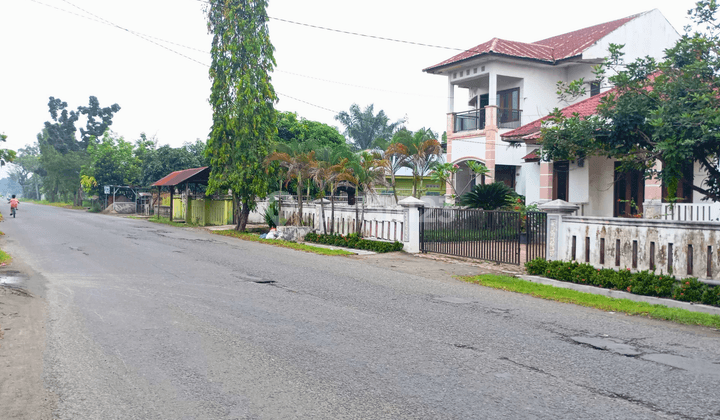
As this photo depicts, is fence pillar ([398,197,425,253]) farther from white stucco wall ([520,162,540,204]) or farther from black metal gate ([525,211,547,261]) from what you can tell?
white stucco wall ([520,162,540,204])

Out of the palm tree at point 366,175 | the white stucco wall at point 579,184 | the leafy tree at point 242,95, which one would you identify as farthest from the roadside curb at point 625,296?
the leafy tree at point 242,95

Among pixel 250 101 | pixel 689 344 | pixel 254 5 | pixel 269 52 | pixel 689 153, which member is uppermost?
pixel 254 5

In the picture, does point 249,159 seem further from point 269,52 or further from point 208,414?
point 208,414

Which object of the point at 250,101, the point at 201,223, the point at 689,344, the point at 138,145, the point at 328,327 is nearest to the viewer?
the point at 689,344

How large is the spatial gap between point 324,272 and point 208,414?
899 cm

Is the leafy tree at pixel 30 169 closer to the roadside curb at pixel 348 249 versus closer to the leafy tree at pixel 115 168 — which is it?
the leafy tree at pixel 115 168

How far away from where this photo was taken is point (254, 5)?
27.3 meters

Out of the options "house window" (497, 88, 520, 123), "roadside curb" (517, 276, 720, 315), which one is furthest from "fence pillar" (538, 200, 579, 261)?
"house window" (497, 88, 520, 123)

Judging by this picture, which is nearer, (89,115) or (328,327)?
(328,327)

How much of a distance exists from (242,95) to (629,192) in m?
17.2

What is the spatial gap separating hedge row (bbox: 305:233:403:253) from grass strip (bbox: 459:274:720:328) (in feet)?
18.4

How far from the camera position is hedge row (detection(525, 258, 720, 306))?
986cm

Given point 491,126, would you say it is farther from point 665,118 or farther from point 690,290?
point 690,290

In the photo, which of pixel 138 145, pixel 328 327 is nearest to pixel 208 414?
pixel 328 327
